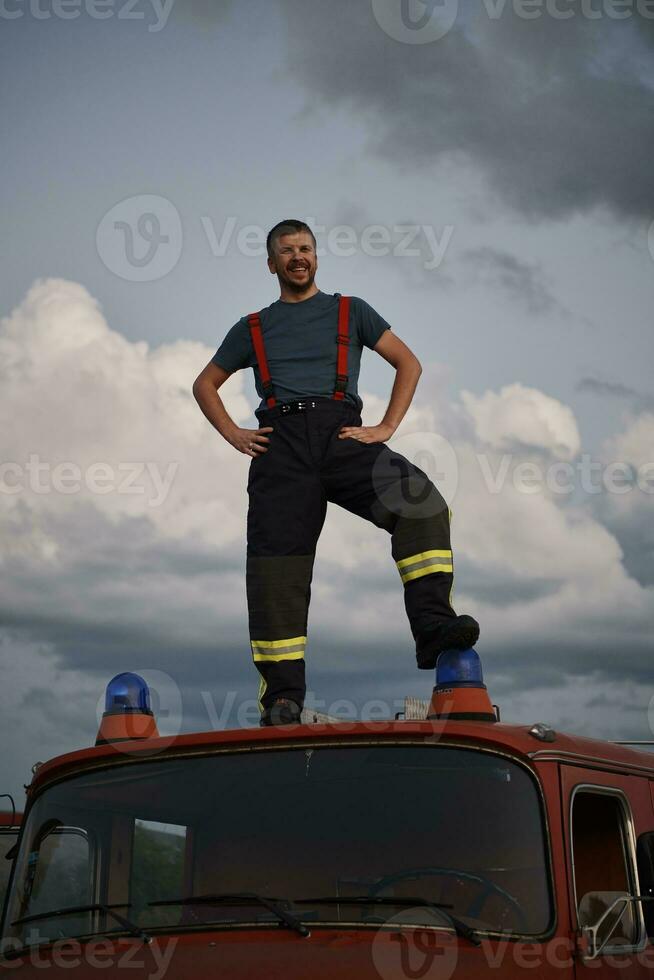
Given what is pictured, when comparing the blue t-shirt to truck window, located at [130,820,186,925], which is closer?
truck window, located at [130,820,186,925]

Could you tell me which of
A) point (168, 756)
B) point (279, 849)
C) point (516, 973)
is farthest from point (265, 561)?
point (516, 973)

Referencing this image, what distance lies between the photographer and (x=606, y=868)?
3.84m

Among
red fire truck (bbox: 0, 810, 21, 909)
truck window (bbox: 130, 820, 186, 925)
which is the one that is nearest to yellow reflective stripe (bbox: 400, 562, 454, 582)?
truck window (bbox: 130, 820, 186, 925)

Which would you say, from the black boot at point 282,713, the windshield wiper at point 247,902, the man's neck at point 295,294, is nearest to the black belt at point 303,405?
the man's neck at point 295,294

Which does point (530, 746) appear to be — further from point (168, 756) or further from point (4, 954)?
point (4, 954)

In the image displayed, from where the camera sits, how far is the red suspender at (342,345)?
17.1 ft

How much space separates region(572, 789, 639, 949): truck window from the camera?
11.9 feet

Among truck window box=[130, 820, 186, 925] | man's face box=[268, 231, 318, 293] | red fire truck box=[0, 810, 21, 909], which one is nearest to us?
truck window box=[130, 820, 186, 925]

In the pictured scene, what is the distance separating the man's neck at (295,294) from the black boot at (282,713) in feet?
5.74

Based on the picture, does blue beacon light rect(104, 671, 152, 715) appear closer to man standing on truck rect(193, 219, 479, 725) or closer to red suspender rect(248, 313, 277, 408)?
man standing on truck rect(193, 219, 479, 725)

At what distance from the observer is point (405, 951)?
3426 mm

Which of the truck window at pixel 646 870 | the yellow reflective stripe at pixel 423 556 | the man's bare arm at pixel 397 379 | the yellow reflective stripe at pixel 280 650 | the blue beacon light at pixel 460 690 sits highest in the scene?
the man's bare arm at pixel 397 379

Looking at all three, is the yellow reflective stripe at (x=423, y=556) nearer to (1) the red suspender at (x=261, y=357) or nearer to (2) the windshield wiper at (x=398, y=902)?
(1) the red suspender at (x=261, y=357)

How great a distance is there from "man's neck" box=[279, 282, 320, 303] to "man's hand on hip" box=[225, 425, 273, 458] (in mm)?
592
